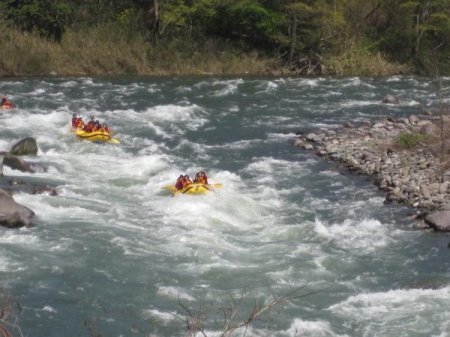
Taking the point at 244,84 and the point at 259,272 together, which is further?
the point at 244,84

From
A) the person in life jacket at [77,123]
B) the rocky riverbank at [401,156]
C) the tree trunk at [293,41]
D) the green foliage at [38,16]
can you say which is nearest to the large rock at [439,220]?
the rocky riverbank at [401,156]

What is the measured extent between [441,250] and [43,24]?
2467 centimetres

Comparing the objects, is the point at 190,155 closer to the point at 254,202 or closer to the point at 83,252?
the point at 254,202

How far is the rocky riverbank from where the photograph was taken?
514 inches

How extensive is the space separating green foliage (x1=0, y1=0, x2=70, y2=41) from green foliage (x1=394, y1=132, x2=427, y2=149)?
19.3 m

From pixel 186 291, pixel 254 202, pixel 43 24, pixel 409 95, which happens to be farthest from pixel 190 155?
pixel 43 24

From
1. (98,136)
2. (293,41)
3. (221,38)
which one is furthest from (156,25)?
(98,136)

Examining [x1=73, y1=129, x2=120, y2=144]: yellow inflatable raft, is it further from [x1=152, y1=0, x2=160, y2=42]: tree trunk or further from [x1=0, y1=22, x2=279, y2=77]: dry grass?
[x1=152, y1=0, x2=160, y2=42]: tree trunk

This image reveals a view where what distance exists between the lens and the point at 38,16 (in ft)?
102

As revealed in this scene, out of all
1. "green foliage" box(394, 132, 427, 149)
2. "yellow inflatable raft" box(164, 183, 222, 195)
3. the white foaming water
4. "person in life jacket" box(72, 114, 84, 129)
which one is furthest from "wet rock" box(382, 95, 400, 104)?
the white foaming water

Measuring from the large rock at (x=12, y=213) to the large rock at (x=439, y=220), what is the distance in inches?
254

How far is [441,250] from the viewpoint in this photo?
10.8 m

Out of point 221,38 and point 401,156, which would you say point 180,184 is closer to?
point 401,156

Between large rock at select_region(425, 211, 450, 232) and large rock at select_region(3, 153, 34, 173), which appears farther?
large rock at select_region(3, 153, 34, 173)
